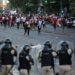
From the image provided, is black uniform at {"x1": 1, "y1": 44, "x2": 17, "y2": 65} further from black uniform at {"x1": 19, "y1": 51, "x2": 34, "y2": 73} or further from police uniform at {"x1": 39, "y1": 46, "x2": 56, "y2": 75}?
police uniform at {"x1": 39, "y1": 46, "x2": 56, "y2": 75}

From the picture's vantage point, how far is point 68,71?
16969 mm

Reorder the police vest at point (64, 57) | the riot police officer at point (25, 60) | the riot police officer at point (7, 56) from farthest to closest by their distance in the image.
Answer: the riot police officer at point (7, 56)
the police vest at point (64, 57)
the riot police officer at point (25, 60)

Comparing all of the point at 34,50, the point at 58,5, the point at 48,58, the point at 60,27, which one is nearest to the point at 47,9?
the point at 58,5

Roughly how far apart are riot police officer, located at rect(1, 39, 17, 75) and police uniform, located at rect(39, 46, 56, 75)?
101 centimetres

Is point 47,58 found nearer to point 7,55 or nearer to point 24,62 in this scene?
point 24,62

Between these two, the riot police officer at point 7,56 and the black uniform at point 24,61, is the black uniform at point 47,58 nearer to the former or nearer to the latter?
the black uniform at point 24,61

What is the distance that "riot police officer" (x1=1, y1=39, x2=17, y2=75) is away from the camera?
1705 cm

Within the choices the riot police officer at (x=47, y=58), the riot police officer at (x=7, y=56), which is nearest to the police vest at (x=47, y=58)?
the riot police officer at (x=47, y=58)

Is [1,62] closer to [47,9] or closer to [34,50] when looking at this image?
[34,50]

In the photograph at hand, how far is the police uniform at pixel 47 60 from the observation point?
1672 cm

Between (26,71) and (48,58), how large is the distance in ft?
2.79

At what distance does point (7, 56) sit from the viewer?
56.0 ft

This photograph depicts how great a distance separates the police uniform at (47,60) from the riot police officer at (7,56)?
101cm

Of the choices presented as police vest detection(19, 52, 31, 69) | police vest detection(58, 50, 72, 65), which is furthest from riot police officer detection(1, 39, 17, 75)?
police vest detection(58, 50, 72, 65)
